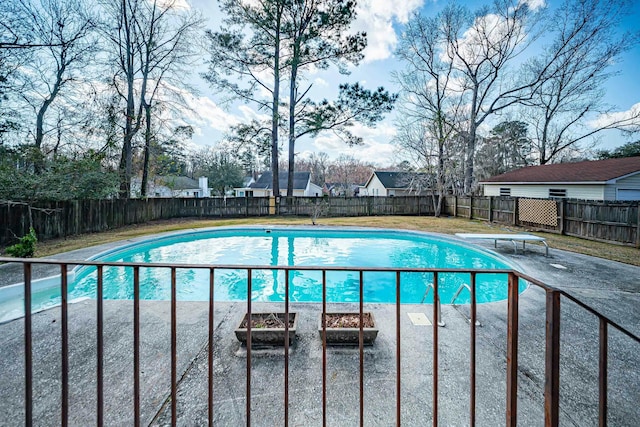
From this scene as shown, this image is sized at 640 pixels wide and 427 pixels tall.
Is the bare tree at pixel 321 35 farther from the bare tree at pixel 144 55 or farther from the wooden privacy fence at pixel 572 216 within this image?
the wooden privacy fence at pixel 572 216

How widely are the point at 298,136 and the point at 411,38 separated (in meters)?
8.49

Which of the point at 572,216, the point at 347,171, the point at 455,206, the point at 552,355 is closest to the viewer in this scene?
the point at 552,355

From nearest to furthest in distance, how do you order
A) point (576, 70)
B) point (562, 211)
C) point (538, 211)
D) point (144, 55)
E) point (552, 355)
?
point (552, 355) < point (562, 211) < point (538, 211) < point (144, 55) < point (576, 70)

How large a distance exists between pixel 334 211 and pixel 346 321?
13.9m

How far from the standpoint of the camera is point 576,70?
50.8 ft

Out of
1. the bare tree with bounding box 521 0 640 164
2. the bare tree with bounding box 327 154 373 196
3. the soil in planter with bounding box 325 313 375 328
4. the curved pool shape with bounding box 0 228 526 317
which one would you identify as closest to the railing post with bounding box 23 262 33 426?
the soil in planter with bounding box 325 313 375 328

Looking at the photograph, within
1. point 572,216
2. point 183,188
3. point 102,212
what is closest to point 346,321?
point 572,216

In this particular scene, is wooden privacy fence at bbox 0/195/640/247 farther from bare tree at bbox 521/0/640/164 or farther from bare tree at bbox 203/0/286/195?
bare tree at bbox 521/0/640/164

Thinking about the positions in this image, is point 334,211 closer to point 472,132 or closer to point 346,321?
point 472,132

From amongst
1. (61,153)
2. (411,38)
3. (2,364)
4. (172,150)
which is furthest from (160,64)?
(2,364)

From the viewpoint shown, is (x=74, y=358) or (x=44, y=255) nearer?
(x=74, y=358)

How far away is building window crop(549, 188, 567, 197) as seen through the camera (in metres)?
12.2

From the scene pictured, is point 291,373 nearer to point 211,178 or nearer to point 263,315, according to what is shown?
point 263,315

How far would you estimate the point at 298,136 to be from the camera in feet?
51.1
